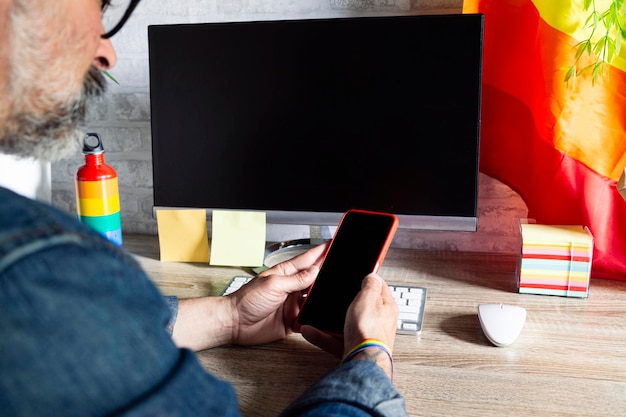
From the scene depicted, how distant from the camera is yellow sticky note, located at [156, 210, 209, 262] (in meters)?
1.22

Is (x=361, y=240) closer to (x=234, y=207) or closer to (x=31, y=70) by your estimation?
(x=234, y=207)

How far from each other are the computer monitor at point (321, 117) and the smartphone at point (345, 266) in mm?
159

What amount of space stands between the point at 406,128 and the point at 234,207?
0.36 metres

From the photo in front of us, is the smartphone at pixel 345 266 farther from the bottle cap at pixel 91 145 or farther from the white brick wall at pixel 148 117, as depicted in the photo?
the bottle cap at pixel 91 145

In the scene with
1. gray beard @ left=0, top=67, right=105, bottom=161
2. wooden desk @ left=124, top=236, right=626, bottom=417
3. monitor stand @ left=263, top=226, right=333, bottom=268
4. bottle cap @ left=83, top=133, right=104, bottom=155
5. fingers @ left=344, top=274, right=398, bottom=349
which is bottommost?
wooden desk @ left=124, top=236, right=626, bottom=417

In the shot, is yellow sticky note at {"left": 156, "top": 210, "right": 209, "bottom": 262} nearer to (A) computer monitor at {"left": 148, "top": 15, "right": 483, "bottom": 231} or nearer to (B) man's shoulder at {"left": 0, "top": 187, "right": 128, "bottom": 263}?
(A) computer monitor at {"left": 148, "top": 15, "right": 483, "bottom": 231}

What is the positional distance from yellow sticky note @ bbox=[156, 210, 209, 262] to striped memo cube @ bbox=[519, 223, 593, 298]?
1.93 ft

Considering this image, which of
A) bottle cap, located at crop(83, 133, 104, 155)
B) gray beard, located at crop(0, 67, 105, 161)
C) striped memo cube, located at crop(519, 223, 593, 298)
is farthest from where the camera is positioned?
bottle cap, located at crop(83, 133, 104, 155)

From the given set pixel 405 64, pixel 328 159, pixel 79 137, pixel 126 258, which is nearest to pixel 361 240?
pixel 328 159

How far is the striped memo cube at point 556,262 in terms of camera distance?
101 centimetres

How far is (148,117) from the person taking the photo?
1.41 meters

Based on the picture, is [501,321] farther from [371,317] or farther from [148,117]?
[148,117]

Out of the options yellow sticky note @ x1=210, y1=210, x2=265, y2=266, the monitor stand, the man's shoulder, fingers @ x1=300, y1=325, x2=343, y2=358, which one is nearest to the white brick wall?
the monitor stand

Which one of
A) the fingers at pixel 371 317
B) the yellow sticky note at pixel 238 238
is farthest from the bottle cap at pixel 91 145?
the fingers at pixel 371 317
